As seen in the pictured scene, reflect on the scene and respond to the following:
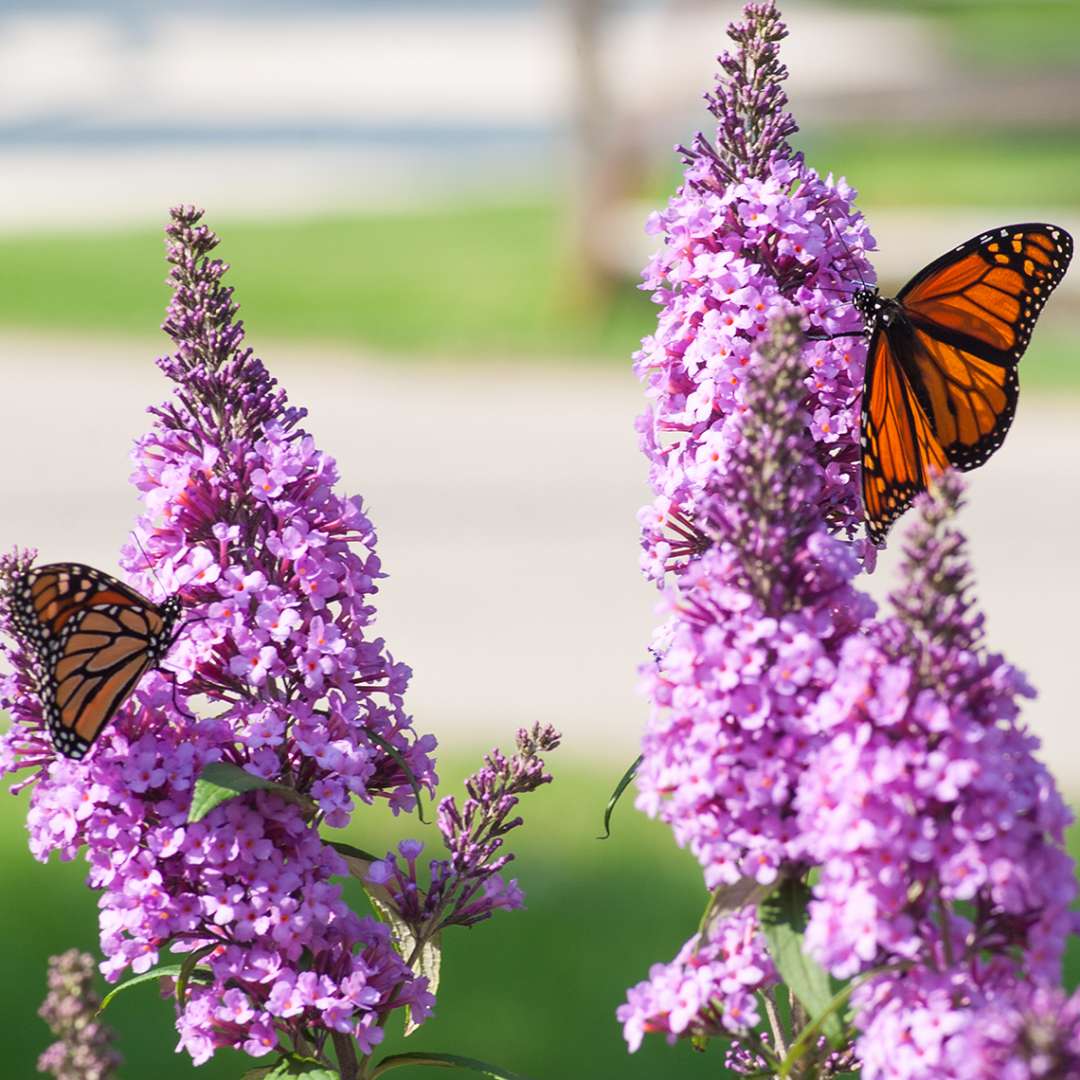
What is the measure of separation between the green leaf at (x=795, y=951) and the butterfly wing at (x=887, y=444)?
0.61 m

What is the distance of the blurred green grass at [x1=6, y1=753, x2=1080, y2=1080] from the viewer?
196 inches

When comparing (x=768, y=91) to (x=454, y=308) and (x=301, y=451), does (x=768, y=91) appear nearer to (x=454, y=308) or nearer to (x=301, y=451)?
(x=301, y=451)

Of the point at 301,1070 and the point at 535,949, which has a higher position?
the point at 535,949

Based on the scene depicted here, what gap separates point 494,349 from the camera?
42.8 ft

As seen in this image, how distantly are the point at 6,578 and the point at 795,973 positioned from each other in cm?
101

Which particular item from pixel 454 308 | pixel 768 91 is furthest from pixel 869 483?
pixel 454 308

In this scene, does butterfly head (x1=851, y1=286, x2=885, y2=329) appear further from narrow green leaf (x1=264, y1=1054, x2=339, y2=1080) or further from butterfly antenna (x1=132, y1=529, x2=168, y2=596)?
narrow green leaf (x1=264, y1=1054, x2=339, y2=1080)

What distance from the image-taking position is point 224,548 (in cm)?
217

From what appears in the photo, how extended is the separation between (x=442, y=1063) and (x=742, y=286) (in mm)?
1030

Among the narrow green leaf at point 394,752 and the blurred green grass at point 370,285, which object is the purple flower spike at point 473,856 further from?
the blurred green grass at point 370,285

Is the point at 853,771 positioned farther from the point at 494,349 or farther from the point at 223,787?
the point at 494,349

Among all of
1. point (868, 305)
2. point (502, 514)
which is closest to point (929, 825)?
point (868, 305)

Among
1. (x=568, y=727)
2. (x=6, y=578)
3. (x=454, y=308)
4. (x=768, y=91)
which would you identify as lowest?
(x=6, y=578)

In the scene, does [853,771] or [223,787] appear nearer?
[853,771]
